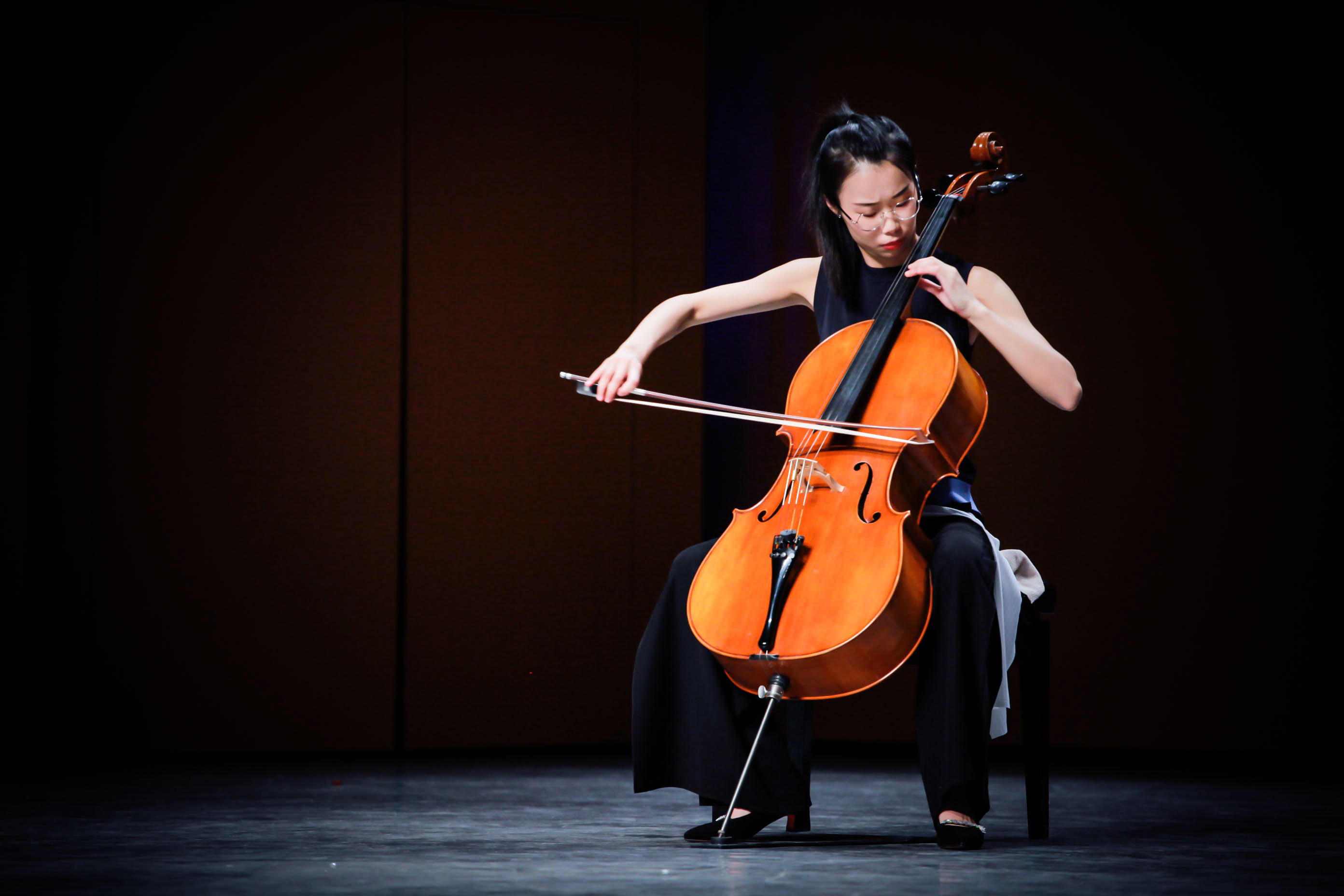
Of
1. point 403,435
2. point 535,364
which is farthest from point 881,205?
point 403,435

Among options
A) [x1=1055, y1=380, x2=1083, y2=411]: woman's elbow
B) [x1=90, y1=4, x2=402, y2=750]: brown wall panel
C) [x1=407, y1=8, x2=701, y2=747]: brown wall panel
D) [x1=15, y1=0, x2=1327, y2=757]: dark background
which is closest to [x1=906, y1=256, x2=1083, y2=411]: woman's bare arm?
[x1=1055, y1=380, x2=1083, y2=411]: woman's elbow

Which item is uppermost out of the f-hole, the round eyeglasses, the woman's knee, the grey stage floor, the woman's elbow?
the round eyeglasses

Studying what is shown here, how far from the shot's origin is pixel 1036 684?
210 cm

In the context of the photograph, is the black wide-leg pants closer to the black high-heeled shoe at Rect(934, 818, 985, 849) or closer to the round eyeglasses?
the black high-heeled shoe at Rect(934, 818, 985, 849)

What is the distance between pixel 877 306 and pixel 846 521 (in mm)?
559

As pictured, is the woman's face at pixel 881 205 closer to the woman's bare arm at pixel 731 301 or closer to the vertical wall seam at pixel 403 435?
the woman's bare arm at pixel 731 301

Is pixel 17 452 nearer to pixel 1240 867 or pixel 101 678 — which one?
pixel 101 678

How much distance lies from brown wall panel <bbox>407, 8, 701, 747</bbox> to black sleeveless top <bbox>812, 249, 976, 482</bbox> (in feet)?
4.31

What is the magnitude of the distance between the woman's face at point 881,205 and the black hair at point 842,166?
0.01 m

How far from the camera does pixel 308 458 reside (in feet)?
10.9

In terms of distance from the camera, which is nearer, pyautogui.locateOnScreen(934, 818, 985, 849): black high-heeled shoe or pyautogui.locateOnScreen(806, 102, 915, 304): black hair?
pyautogui.locateOnScreen(934, 818, 985, 849): black high-heeled shoe

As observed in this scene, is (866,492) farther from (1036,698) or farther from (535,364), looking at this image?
(535,364)

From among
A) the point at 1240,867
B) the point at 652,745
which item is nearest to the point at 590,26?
the point at 652,745

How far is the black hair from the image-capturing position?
215 centimetres
